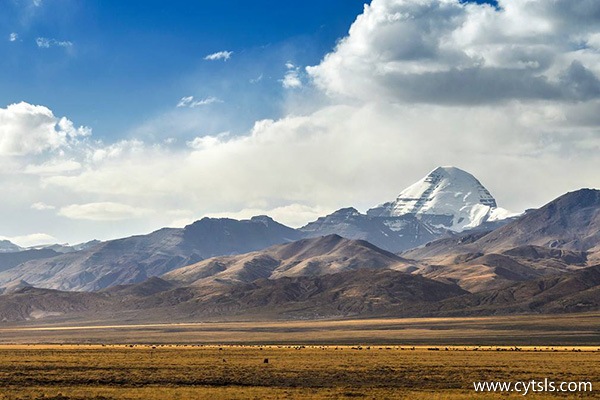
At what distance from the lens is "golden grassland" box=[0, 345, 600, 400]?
6969cm

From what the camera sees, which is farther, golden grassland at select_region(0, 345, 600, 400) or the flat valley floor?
golden grassland at select_region(0, 345, 600, 400)

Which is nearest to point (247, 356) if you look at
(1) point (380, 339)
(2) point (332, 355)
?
(2) point (332, 355)

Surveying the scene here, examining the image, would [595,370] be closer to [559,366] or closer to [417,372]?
[559,366]

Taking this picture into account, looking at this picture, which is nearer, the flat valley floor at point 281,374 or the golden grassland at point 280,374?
the flat valley floor at point 281,374

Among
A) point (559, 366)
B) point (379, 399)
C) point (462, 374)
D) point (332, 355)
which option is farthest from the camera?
point (332, 355)

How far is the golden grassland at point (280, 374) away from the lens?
69688mm

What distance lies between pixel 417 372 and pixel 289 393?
71.7 feet

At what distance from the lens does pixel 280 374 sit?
86.4 meters

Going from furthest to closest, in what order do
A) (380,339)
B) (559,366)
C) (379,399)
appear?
(380,339) → (559,366) → (379,399)

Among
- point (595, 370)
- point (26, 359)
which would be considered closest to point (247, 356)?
point (26, 359)

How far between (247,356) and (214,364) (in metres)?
16.8

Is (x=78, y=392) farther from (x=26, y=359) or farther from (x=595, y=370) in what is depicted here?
(x=595, y=370)

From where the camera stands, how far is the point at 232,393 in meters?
70.1

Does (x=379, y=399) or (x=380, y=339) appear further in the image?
(x=380, y=339)
